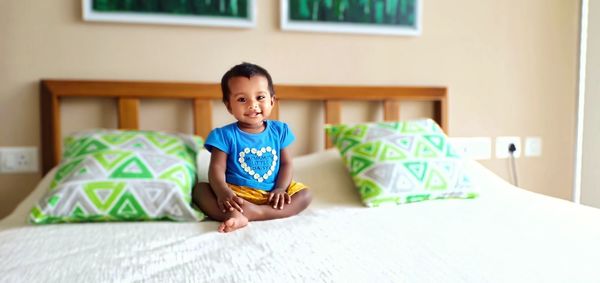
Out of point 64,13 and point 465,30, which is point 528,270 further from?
point 64,13

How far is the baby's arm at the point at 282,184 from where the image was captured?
1209 mm

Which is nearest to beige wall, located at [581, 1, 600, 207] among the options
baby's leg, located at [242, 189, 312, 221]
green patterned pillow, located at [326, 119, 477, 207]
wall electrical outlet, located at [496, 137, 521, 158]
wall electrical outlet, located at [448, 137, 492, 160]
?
wall electrical outlet, located at [496, 137, 521, 158]

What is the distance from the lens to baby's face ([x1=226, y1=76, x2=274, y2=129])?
3.76ft

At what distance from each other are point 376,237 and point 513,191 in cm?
72

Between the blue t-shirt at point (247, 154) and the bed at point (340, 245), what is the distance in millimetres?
125

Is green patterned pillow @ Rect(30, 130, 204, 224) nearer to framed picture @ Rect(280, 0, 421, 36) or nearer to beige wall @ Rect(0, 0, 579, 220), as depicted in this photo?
beige wall @ Rect(0, 0, 579, 220)

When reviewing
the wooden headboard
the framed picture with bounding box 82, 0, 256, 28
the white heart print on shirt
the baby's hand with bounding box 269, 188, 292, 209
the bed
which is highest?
the framed picture with bounding box 82, 0, 256, 28

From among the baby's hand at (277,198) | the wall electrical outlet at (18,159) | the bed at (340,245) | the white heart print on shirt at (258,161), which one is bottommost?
the bed at (340,245)

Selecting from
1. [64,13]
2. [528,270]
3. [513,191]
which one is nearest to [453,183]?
[513,191]

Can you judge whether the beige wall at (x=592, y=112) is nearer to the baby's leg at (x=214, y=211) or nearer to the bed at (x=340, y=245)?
the bed at (x=340, y=245)

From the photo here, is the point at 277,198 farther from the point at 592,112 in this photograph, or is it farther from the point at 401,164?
the point at 592,112

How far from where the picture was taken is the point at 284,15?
5.85 ft

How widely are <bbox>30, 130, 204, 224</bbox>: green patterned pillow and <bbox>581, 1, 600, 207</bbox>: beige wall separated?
168cm

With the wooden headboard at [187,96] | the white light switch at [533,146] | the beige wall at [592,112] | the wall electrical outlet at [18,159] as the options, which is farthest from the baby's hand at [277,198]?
the beige wall at [592,112]
